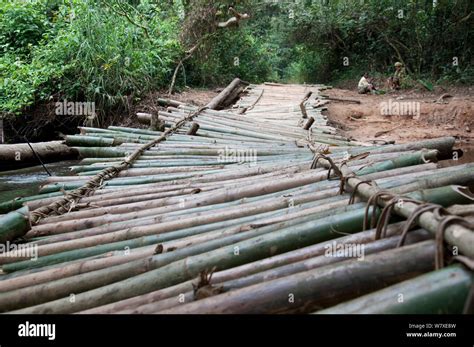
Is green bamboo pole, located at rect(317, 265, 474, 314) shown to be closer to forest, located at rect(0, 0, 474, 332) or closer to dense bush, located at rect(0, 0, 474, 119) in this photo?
forest, located at rect(0, 0, 474, 332)

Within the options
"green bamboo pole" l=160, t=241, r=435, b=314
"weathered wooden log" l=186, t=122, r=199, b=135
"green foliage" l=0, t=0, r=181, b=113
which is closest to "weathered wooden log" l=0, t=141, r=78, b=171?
"green foliage" l=0, t=0, r=181, b=113

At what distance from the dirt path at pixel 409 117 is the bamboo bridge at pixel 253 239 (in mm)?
3948

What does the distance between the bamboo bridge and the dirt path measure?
3.95 meters

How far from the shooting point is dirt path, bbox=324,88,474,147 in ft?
20.5

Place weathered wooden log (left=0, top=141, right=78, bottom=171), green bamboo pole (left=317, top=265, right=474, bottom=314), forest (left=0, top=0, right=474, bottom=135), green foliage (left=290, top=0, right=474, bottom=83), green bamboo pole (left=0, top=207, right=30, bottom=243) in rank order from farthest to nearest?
1. green foliage (left=290, top=0, right=474, bottom=83)
2. forest (left=0, top=0, right=474, bottom=135)
3. weathered wooden log (left=0, top=141, right=78, bottom=171)
4. green bamboo pole (left=0, top=207, right=30, bottom=243)
5. green bamboo pole (left=317, top=265, right=474, bottom=314)

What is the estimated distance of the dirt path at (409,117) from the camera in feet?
20.5

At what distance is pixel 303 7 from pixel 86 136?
33.9 ft

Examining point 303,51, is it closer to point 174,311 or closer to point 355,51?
point 355,51

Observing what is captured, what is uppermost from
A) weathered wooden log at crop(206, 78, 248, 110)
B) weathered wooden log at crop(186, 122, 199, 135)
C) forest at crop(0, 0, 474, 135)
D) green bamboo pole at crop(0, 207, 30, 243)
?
forest at crop(0, 0, 474, 135)

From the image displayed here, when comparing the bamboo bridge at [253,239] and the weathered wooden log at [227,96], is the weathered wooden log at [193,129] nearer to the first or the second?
the bamboo bridge at [253,239]

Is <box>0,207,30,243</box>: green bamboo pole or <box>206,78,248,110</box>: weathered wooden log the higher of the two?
<box>206,78,248,110</box>: weathered wooden log

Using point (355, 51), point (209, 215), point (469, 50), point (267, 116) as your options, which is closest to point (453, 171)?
point (209, 215)

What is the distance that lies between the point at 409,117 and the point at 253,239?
6.52 m
